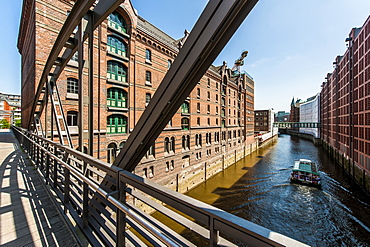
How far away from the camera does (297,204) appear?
43.9 feet

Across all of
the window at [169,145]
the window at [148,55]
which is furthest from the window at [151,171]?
the window at [148,55]

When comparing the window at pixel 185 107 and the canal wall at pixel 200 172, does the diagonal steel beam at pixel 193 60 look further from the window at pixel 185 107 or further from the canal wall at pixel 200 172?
the window at pixel 185 107

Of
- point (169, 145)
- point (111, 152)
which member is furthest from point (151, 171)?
point (111, 152)

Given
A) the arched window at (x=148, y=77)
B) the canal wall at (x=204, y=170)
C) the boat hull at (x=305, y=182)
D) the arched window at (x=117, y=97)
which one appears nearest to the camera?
the arched window at (x=117, y=97)

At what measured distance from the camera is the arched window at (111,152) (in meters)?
10.5

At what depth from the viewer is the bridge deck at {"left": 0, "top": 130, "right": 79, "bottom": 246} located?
224cm

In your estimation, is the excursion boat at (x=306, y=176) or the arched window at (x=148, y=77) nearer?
the arched window at (x=148, y=77)

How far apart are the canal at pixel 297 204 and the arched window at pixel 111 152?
7725 mm

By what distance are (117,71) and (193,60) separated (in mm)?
11137

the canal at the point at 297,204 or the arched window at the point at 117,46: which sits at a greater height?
the arched window at the point at 117,46

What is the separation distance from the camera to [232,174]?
20.1m

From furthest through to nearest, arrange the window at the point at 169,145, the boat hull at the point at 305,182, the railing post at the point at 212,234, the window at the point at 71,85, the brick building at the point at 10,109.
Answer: the brick building at the point at 10,109 < the boat hull at the point at 305,182 < the window at the point at 169,145 < the window at the point at 71,85 < the railing post at the point at 212,234

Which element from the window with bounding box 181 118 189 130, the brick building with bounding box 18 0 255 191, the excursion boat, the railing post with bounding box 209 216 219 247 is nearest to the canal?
the excursion boat

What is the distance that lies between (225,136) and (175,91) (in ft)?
75.0
